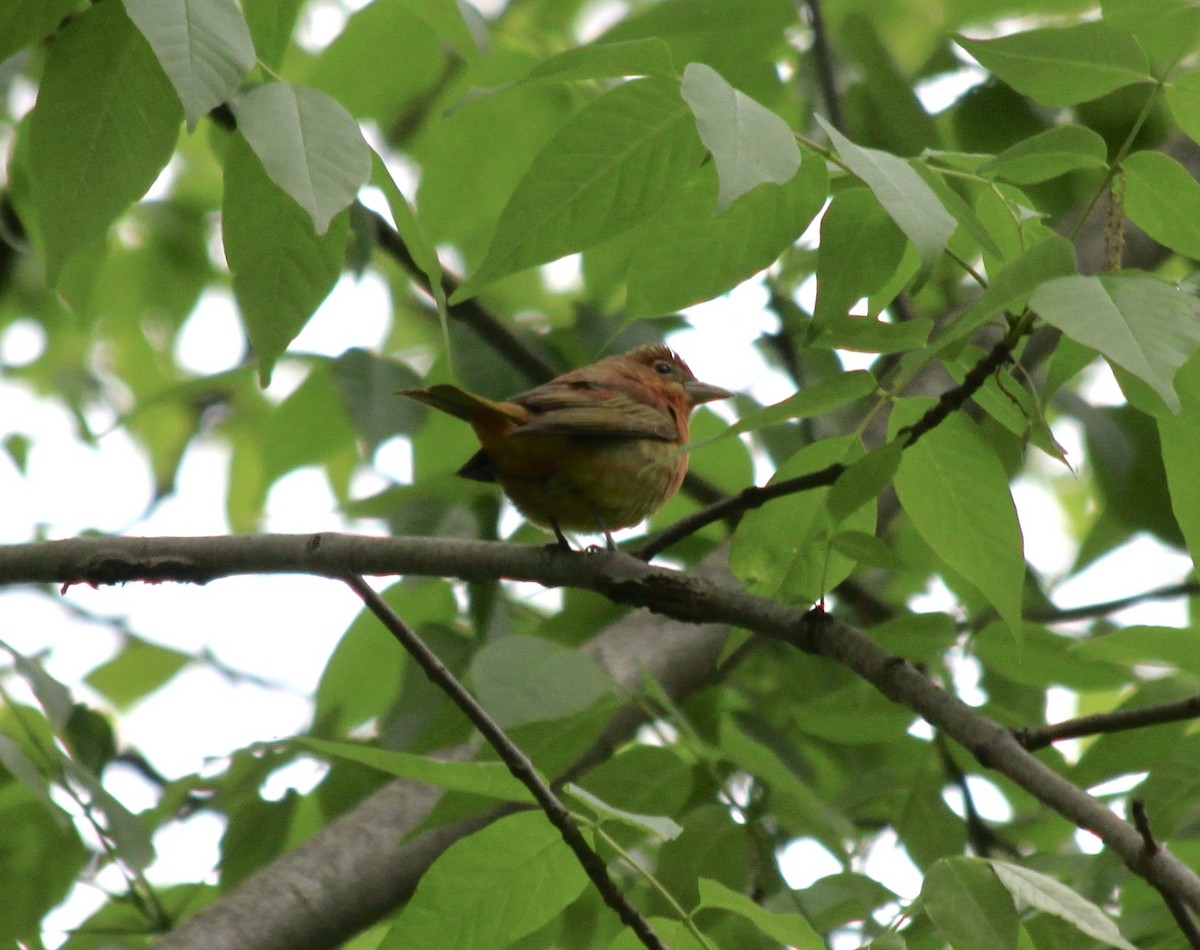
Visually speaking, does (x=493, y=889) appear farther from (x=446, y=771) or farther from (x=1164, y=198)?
(x=1164, y=198)

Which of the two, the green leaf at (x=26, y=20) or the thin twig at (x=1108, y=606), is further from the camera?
the thin twig at (x=1108, y=606)

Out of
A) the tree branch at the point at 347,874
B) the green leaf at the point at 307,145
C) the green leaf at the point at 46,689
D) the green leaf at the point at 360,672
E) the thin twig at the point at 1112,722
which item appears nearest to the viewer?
the green leaf at the point at 307,145

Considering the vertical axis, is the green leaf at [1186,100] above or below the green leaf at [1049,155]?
below

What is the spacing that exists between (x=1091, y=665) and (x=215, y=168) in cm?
570

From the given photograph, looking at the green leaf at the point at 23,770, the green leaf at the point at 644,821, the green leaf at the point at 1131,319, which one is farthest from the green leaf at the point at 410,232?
the green leaf at the point at 23,770

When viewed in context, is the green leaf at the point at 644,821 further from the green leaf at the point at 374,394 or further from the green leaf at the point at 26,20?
the green leaf at the point at 374,394

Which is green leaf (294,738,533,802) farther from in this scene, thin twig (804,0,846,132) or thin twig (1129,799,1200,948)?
thin twig (804,0,846,132)

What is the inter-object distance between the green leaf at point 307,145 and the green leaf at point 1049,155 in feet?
3.30

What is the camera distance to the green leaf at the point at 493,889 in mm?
2326

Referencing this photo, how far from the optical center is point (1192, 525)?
7.17 ft

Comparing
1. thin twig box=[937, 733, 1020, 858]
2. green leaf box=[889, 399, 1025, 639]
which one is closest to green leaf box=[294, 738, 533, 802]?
green leaf box=[889, 399, 1025, 639]

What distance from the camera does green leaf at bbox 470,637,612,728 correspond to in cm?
265

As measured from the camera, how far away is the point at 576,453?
4.25 meters

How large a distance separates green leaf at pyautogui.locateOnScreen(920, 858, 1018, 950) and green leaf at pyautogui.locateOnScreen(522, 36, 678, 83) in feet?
4.43
